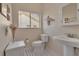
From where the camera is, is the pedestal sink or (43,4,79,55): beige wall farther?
(43,4,79,55): beige wall

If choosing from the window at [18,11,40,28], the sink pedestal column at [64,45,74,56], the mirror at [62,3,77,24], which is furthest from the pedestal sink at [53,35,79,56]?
the window at [18,11,40,28]

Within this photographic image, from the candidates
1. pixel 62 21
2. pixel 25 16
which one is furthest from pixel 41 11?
pixel 62 21

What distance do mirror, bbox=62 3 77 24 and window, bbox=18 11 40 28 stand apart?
53cm

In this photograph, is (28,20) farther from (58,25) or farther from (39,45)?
(58,25)

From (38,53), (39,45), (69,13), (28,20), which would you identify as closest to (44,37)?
(39,45)

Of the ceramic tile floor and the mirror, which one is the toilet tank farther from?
the mirror

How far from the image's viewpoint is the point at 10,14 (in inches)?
77.4

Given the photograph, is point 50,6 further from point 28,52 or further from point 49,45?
point 28,52

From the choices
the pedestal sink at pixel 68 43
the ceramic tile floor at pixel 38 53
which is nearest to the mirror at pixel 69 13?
the pedestal sink at pixel 68 43

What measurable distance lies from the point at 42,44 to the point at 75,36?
1.98 feet

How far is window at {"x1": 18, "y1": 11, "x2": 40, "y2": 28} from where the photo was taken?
1.84 metres

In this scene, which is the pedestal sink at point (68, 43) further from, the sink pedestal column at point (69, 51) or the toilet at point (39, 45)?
the toilet at point (39, 45)

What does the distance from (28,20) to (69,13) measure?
2.51 ft

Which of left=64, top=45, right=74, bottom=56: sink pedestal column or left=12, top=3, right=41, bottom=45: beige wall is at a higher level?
left=12, top=3, right=41, bottom=45: beige wall
